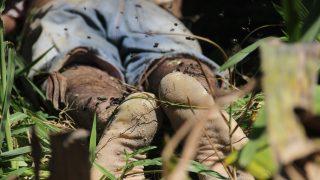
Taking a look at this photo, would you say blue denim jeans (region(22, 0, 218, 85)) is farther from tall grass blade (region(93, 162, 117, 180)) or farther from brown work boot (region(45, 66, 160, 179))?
tall grass blade (region(93, 162, 117, 180))

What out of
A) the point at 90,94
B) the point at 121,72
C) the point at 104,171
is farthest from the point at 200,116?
the point at 121,72

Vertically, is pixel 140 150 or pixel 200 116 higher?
pixel 200 116

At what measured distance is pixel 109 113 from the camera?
1.17 meters

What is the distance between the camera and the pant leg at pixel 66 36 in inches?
62.4

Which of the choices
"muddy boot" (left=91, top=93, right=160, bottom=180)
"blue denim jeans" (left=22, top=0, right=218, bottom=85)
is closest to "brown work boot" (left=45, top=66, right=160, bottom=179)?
"muddy boot" (left=91, top=93, right=160, bottom=180)

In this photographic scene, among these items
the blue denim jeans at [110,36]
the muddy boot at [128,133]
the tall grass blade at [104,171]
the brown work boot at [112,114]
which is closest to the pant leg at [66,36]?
the blue denim jeans at [110,36]

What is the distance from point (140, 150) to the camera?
3.43ft

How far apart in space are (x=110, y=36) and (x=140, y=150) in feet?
2.38

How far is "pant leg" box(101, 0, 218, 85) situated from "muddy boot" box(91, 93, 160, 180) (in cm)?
41

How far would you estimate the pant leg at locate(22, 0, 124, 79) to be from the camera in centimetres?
158

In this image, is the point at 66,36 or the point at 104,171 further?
the point at 66,36

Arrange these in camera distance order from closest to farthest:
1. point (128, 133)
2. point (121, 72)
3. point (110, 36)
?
1. point (128, 133)
2. point (121, 72)
3. point (110, 36)

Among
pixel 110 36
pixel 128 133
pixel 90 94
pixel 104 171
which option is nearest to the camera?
pixel 104 171

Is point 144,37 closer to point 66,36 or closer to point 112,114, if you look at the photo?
point 66,36
